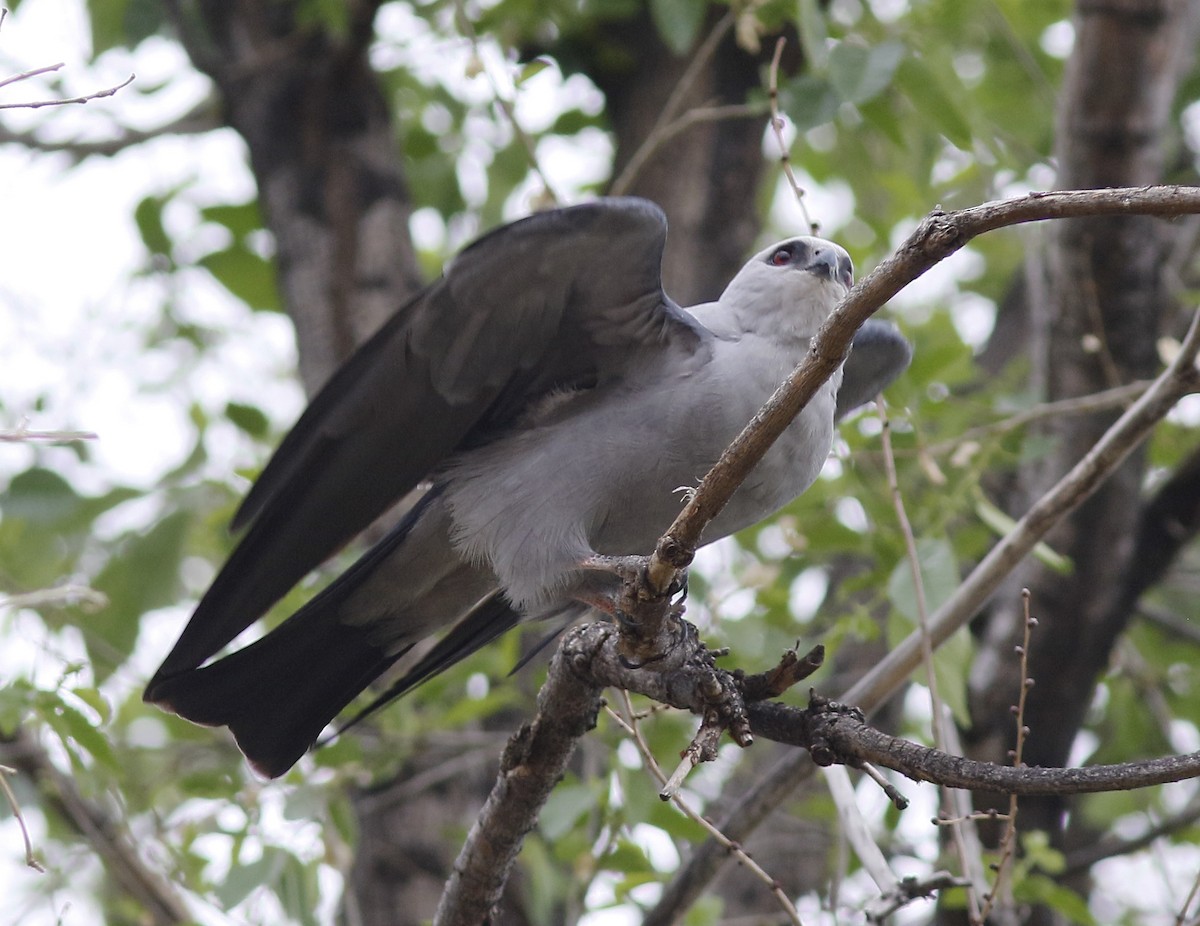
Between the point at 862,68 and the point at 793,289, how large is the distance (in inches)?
31.0

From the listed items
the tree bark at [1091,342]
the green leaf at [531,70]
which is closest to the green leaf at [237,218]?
the green leaf at [531,70]

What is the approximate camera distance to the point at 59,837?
5285 mm

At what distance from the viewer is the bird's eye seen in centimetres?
381

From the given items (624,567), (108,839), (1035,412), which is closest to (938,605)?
(1035,412)

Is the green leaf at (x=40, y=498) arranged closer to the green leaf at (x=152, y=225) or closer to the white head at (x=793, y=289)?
the green leaf at (x=152, y=225)

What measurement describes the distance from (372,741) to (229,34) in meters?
2.84

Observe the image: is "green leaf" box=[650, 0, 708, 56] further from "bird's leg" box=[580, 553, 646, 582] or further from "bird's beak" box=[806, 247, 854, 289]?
"bird's leg" box=[580, 553, 646, 582]

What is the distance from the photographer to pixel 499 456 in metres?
3.60

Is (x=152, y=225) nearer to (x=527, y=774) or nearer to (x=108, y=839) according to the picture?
(x=108, y=839)

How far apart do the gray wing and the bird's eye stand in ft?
0.97

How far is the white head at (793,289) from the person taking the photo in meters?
3.61

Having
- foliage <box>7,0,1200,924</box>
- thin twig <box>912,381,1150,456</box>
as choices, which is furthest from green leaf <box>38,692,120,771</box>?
thin twig <box>912,381,1150,456</box>

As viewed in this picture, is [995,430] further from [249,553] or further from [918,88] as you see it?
[249,553]

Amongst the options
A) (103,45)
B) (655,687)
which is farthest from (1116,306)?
(103,45)
